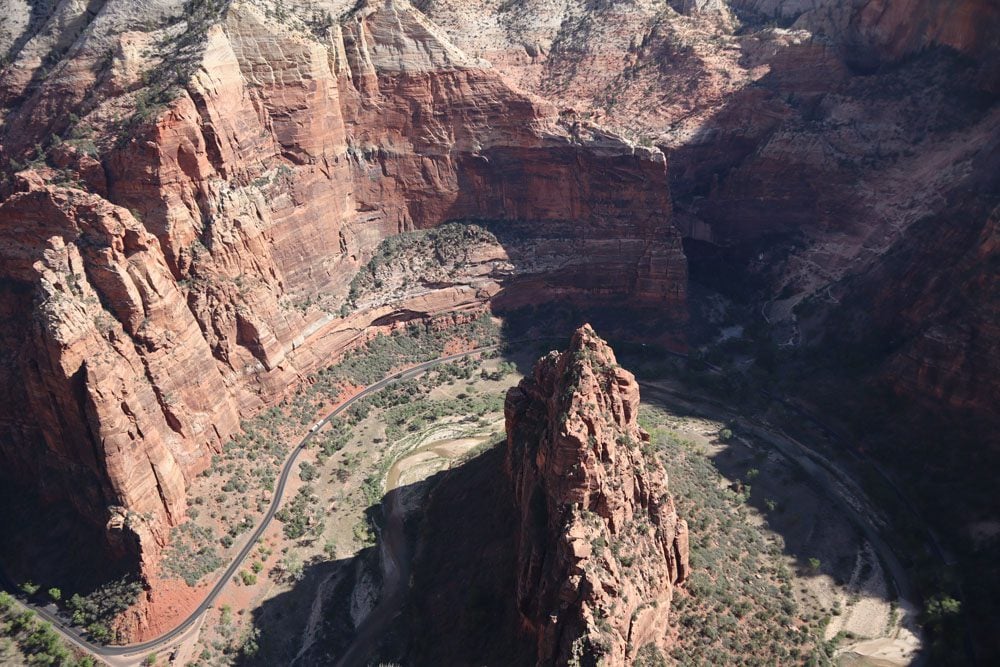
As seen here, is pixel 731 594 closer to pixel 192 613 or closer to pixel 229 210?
pixel 192 613

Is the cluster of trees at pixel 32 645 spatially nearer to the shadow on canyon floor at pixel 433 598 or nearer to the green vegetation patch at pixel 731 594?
the shadow on canyon floor at pixel 433 598

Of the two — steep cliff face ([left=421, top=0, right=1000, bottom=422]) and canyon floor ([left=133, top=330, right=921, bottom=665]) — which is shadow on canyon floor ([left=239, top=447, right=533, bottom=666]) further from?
steep cliff face ([left=421, top=0, right=1000, bottom=422])

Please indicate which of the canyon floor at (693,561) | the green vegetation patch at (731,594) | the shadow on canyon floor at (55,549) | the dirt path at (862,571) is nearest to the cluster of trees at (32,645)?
→ the shadow on canyon floor at (55,549)

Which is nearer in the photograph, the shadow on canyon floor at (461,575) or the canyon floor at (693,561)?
the shadow on canyon floor at (461,575)

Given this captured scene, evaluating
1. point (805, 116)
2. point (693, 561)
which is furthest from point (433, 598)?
point (805, 116)

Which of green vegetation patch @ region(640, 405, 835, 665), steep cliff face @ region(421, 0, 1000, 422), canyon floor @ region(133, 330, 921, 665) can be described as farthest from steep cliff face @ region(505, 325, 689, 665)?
steep cliff face @ region(421, 0, 1000, 422)
